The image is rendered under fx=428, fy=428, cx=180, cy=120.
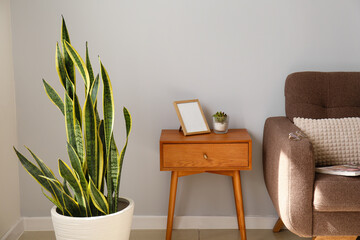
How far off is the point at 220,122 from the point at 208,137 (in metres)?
0.13

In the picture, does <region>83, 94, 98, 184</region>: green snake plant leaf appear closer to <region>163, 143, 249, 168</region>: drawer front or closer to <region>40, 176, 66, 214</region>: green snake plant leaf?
<region>40, 176, 66, 214</region>: green snake plant leaf

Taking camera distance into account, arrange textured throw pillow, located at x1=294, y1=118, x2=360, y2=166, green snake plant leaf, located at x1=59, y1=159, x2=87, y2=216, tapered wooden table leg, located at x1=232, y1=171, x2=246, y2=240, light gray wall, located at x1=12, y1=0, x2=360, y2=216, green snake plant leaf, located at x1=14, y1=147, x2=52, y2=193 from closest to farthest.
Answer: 1. green snake plant leaf, located at x1=59, y1=159, x2=87, y2=216
2. green snake plant leaf, located at x1=14, y1=147, x2=52, y2=193
3. textured throw pillow, located at x1=294, y1=118, x2=360, y2=166
4. tapered wooden table leg, located at x1=232, y1=171, x2=246, y2=240
5. light gray wall, located at x1=12, y1=0, x2=360, y2=216

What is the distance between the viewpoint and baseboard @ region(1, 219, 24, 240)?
2503mm

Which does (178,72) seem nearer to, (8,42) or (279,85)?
(279,85)

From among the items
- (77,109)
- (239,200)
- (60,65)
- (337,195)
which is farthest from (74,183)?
(337,195)

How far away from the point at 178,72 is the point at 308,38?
818 millimetres

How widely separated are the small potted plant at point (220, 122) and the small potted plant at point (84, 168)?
26.0 inches

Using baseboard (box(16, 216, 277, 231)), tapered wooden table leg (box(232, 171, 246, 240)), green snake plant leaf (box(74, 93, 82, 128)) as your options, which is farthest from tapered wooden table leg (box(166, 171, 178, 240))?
green snake plant leaf (box(74, 93, 82, 128))

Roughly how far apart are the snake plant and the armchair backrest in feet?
3.44

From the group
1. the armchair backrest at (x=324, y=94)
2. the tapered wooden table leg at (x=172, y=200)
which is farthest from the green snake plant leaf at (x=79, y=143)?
the armchair backrest at (x=324, y=94)

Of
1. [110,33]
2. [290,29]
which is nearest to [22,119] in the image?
[110,33]

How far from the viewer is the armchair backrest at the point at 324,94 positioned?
2482 mm

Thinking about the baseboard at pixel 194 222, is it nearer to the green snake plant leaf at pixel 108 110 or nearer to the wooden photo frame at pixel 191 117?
the wooden photo frame at pixel 191 117

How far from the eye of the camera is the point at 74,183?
1910mm
